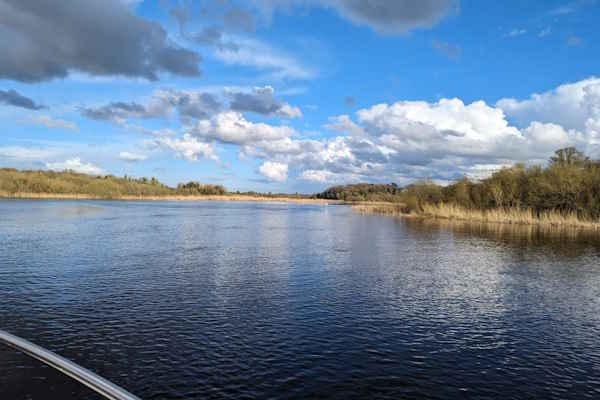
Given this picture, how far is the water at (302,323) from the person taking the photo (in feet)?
27.4

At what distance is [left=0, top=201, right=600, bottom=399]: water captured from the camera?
27.4ft

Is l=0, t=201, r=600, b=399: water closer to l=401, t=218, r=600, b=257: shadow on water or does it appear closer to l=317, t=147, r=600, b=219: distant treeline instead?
l=401, t=218, r=600, b=257: shadow on water

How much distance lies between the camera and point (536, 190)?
4909cm

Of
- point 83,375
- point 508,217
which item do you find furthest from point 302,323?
point 508,217

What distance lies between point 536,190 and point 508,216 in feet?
14.1

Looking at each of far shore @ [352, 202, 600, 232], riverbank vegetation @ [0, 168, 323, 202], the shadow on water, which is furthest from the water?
riverbank vegetation @ [0, 168, 323, 202]

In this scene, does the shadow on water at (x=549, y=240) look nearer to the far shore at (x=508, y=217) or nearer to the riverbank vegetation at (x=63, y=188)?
the far shore at (x=508, y=217)

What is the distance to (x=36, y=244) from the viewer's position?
2484 centimetres

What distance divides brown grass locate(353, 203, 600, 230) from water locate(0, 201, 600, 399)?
25002 mm

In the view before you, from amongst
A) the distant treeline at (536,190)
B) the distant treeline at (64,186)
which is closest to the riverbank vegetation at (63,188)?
the distant treeline at (64,186)

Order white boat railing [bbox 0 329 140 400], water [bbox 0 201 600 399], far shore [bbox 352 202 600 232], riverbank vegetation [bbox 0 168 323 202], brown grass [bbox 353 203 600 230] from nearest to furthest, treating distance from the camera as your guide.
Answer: white boat railing [bbox 0 329 140 400] → water [bbox 0 201 600 399] → far shore [bbox 352 202 600 232] → brown grass [bbox 353 203 600 230] → riverbank vegetation [bbox 0 168 323 202]

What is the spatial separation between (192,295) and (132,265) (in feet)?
21.4

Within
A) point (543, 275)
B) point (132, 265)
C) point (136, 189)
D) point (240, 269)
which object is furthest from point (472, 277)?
point (136, 189)

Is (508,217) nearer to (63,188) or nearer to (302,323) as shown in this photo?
(302,323)
